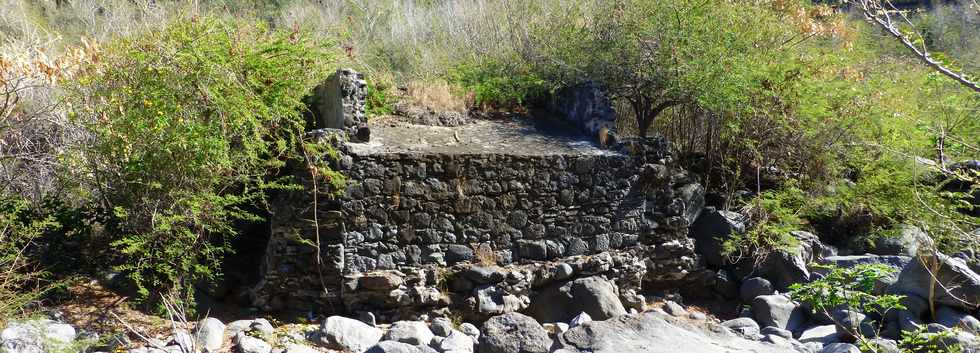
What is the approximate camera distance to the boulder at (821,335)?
7.74m

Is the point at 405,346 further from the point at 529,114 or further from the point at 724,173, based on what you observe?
the point at 724,173

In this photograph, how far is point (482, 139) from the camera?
8.37m

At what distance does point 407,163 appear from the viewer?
748 cm

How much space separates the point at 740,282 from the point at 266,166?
5.96 m

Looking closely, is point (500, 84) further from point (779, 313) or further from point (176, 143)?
point (779, 313)

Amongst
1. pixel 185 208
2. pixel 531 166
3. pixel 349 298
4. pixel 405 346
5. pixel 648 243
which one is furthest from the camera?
pixel 648 243

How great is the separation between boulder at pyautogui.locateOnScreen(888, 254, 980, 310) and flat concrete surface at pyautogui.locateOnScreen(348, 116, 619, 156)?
11.6 ft

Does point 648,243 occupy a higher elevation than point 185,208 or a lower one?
lower

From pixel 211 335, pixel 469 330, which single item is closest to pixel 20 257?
pixel 211 335

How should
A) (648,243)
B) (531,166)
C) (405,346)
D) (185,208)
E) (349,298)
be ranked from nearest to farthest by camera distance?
1. (405,346)
2. (185,208)
3. (349,298)
4. (531,166)
5. (648,243)

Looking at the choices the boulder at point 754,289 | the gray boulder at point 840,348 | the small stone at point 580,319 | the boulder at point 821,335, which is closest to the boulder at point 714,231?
the boulder at point 754,289

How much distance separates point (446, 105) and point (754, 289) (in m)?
4.39

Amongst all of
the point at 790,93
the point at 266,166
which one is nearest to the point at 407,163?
the point at 266,166

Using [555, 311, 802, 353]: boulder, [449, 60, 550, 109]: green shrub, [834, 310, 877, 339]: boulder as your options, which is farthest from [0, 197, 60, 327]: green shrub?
[834, 310, 877, 339]: boulder
